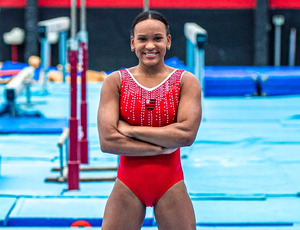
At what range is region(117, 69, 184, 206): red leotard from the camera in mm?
2438

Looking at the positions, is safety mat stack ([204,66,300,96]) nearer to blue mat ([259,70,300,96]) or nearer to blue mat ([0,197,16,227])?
blue mat ([259,70,300,96])

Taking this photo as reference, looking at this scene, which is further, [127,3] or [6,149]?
[127,3]

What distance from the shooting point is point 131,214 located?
97.0 inches

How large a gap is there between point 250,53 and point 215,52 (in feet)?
2.97

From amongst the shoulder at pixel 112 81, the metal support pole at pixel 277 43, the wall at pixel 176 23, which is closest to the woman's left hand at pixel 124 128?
the shoulder at pixel 112 81

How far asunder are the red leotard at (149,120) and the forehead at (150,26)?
0.72 ft

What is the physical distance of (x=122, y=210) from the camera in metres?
2.45

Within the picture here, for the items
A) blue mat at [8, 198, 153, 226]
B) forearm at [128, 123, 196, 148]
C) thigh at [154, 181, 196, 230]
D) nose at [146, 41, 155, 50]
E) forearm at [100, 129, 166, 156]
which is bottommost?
blue mat at [8, 198, 153, 226]

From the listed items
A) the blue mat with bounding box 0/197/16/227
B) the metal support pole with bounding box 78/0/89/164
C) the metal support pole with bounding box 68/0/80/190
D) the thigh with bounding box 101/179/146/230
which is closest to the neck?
the thigh with bounding box 101/179/146/230

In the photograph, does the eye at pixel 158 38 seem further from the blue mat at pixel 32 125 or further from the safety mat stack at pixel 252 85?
the safety mat stack at pixel 252 85

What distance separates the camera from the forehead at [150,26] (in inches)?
96.0

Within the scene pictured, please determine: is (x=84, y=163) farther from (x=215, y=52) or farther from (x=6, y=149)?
(x=215, y=52)

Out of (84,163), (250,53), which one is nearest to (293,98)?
(250,53)

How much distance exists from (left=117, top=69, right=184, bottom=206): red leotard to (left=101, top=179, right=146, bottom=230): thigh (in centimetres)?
3
